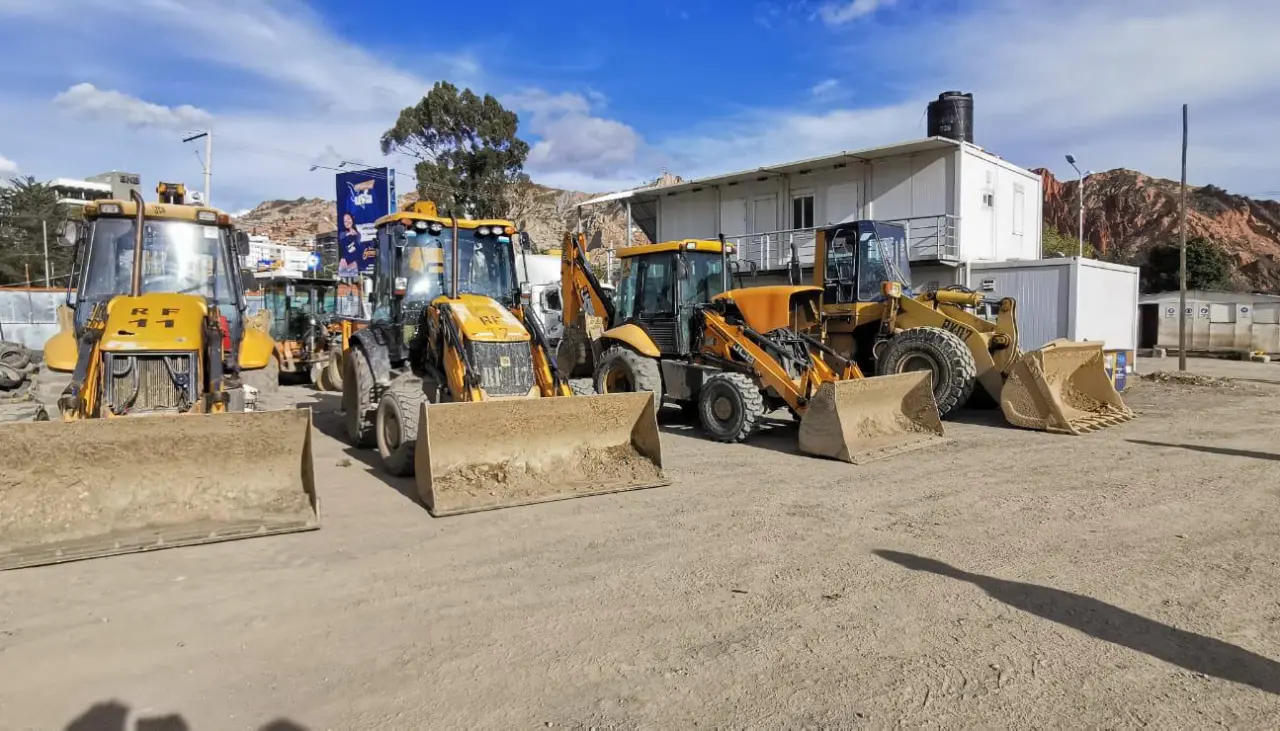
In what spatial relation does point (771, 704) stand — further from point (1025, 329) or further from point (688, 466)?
point (1025, 329)

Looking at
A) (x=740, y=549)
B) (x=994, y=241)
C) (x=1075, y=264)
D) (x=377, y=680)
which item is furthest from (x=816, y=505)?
(x=994, y=241)

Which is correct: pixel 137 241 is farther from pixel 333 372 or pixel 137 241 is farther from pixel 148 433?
pixel 333 372

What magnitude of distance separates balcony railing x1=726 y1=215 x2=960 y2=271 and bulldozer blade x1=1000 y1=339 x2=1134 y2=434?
298 inches

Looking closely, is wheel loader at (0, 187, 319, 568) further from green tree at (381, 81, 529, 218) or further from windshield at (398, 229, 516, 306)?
green tree at (381, 81, 529, 218)

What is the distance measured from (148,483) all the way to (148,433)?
1.09ft

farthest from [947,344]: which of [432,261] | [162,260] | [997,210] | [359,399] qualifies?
[997,210]

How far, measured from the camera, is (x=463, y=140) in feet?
114

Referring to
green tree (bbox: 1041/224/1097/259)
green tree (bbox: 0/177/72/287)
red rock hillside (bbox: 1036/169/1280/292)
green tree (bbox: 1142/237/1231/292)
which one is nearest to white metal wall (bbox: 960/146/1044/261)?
green tree (bbox: 1041/224/1097/259)

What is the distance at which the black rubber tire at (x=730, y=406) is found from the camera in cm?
873

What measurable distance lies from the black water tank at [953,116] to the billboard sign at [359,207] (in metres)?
15.7

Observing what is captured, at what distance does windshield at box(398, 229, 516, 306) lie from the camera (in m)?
8.24

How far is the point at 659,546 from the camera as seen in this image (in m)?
5.10

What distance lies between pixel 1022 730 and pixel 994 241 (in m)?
20.7

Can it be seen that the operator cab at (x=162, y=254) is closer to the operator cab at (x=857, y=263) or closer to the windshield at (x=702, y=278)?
the windshield at (x=702, y=278)
